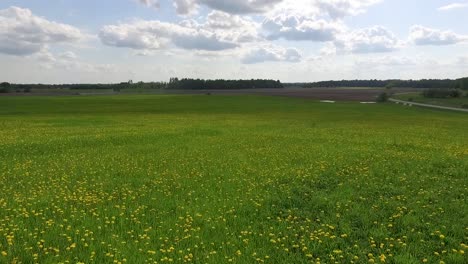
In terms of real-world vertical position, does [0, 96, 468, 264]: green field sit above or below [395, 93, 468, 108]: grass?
above

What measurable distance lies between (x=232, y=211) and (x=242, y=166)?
739cm

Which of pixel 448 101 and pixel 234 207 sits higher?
pixel 234 207

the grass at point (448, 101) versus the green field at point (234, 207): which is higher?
the green field at point (234, 207)

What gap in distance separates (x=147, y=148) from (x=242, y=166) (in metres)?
8.66

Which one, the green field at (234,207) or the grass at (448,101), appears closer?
the green field at (234,207)

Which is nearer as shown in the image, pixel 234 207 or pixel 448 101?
pixel 234 207

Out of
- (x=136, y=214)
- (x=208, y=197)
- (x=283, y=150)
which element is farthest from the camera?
(x=283, y=150)

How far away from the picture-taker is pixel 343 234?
32.1 ft

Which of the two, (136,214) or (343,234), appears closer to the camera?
(343,234)

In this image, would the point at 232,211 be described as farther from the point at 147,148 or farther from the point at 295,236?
the point at 147,148

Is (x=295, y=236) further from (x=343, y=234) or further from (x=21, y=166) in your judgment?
(x=21, y=166)

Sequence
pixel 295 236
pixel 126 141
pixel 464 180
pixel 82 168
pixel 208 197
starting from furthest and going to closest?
pixel 126 141, pixel 82 168, pixel 464 180, pixel 208 197, pixel 295 236

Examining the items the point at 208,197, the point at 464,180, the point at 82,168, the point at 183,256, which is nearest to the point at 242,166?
the point at 208,197

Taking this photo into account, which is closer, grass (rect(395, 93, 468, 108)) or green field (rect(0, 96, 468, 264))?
green field (rect(0, 96, 468, 264))
